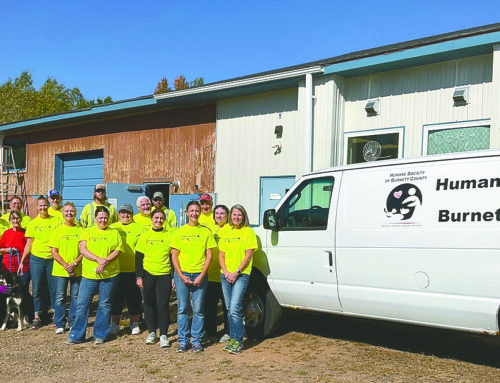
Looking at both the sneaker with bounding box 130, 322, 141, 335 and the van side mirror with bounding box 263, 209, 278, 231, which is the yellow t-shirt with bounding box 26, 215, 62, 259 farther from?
the van side mirror with bounding box 263, 209, 278, 231

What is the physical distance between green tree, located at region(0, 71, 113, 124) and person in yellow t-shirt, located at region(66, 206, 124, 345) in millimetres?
36091

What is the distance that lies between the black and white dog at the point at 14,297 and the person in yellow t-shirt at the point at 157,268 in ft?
6.67

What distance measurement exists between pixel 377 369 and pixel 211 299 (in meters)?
2.32

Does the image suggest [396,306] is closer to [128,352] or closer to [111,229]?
[128,352]

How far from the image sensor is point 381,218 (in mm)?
5793

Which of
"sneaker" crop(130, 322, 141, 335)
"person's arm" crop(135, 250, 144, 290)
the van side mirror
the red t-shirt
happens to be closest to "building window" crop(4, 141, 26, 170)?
the red t-shirt

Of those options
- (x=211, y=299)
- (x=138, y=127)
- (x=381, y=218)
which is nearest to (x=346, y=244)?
(x=381, y=218)

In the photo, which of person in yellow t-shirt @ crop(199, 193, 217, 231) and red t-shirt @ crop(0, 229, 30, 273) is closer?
person in yellow t-shirt @ crop(199, 193, 217, 231)

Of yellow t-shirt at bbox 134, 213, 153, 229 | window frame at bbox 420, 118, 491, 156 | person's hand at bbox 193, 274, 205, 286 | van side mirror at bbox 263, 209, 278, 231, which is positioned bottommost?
person's hand at bbox 193, 274, 205, 286

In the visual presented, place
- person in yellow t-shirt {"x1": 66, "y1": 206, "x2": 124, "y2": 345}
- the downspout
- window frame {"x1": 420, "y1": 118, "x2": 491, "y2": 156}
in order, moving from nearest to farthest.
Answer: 1. person in yellow t-shirt {"x1": 66, "y1": 206, "x2": 124, "y2": 345}
2. window frame {"x1": 420, "y1": 118, "x2": 491, "y2": 156}
3. the downspout

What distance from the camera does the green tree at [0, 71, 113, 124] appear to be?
40688mm

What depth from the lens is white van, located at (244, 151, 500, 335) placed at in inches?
203

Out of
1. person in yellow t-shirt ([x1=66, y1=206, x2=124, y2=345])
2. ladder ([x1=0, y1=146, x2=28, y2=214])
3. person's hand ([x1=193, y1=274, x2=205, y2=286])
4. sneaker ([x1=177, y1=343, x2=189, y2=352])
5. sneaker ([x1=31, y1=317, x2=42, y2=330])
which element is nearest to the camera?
person's hand ([x1=193, y1=274, x2=205, y2=286])

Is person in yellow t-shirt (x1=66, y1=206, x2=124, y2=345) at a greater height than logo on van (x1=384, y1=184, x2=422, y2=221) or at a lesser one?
lesser
